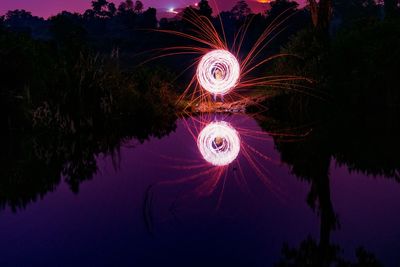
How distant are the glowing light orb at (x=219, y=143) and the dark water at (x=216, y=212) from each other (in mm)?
265

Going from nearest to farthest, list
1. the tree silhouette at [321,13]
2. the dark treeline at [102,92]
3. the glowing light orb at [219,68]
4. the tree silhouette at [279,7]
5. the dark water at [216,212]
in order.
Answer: the dark water at [216,212], the dark treeline at [102,92], the glowing light orb at [219,68], the tree silhouette at [321,13], the tree silhouette at [279,7]

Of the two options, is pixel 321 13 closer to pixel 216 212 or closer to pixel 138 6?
pixel 216 212

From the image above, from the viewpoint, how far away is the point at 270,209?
6.96 m

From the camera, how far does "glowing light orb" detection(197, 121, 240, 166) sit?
33.4 feet

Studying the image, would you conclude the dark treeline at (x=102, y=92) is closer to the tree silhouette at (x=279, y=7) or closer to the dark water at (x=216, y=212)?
the dark water at (x=216, y=212)

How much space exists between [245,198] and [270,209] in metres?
0.64

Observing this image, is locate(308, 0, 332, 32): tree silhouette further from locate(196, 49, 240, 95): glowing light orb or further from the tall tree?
the tall tree

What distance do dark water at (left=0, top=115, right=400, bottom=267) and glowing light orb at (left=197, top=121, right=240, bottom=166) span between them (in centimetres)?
26

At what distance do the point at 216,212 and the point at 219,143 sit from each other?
5.04m

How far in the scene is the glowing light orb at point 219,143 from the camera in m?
10.2

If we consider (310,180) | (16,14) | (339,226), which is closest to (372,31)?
(310,180)

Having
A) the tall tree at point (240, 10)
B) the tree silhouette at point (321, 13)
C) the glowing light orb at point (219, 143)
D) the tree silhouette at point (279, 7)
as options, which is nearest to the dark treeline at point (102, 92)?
the tree silhouette at point (321, 13)

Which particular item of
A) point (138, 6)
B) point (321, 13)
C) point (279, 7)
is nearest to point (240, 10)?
point (138, 6)

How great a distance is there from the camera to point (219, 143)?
11.8 meters
